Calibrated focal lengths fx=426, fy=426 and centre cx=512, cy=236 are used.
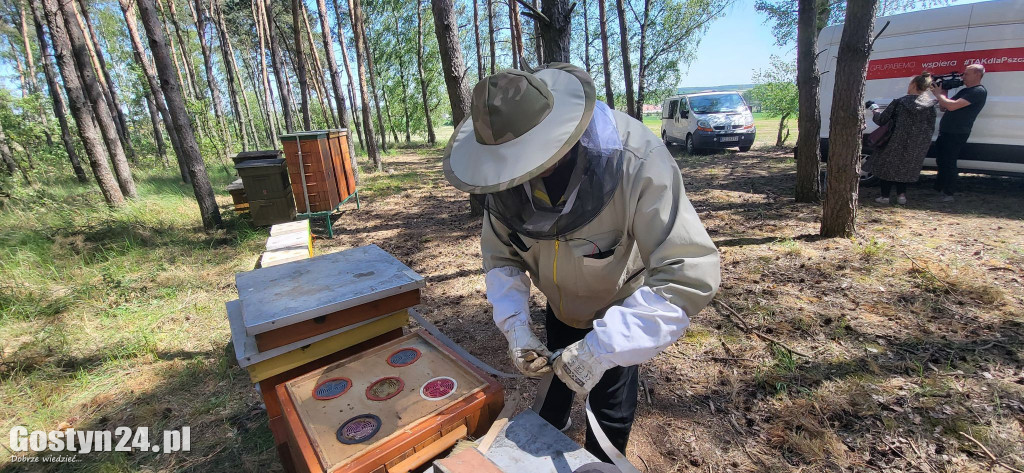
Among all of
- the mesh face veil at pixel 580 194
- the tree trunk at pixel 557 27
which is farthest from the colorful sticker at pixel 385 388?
the tree trunk at pixel 557 27

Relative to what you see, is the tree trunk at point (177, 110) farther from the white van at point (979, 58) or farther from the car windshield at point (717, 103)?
the car windshield at point (717, 103)

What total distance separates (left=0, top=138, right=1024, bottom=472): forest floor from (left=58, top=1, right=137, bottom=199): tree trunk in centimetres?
198

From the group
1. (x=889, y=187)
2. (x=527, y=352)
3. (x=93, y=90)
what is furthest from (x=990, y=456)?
(x=93, y=90)

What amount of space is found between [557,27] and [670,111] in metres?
11.6

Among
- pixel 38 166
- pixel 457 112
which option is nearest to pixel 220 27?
pixel 38 166

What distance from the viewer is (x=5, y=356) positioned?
3.52 meters

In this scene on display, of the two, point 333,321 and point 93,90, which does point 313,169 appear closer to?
point 93,90

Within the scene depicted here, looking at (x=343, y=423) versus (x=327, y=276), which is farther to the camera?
(x=327, y=276)

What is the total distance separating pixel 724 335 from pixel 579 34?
2424 centimetres

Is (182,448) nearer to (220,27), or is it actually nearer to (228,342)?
(228,342)

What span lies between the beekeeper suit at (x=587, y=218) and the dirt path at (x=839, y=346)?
4.00ft

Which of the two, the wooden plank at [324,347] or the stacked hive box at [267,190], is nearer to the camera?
the wooden plank at [324,347]

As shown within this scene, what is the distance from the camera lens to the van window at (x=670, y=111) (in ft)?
45.9

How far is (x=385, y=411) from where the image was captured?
1.33m
